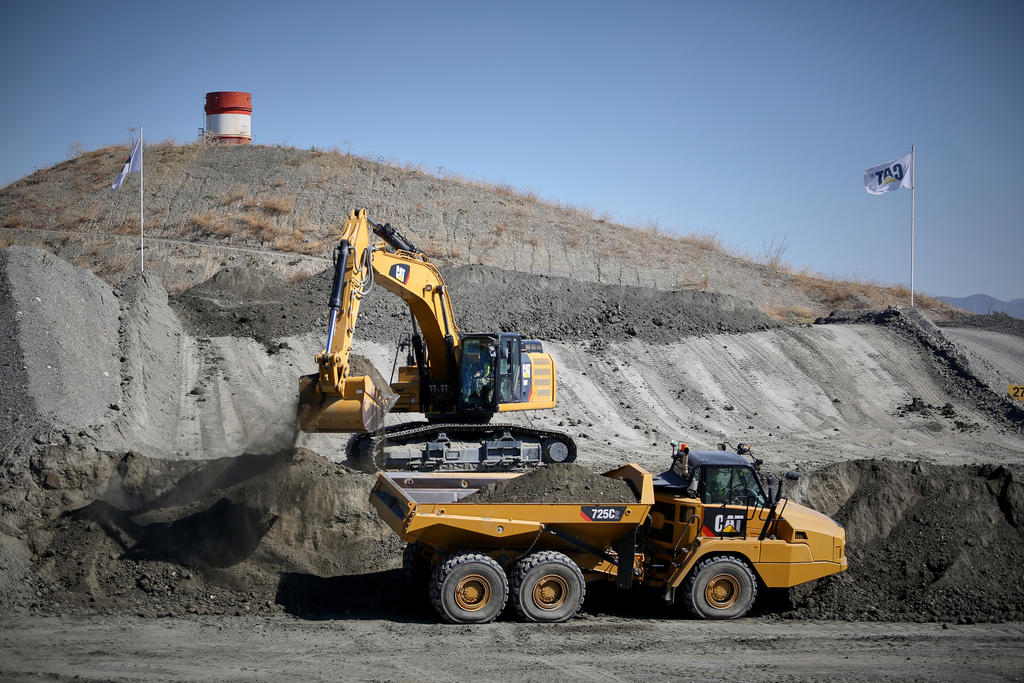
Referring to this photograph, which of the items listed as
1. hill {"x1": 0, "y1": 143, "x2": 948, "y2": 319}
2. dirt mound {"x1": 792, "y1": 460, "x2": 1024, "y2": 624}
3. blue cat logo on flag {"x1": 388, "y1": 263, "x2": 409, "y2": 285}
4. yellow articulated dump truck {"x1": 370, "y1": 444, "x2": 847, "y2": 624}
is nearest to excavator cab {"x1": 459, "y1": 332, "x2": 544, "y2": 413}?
blue cat logo on flag {"x1": 388, "y1": 263, "x2": 409, "y2": 285}

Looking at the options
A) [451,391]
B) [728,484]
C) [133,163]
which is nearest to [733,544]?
[728,484]

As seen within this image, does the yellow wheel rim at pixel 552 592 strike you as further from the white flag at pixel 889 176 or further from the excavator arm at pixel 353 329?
the white flag at pixel 889 176

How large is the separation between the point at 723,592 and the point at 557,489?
2.24 metres

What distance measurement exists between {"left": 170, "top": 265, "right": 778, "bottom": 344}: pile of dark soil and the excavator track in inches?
371

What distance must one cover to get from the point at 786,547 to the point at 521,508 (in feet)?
9.99

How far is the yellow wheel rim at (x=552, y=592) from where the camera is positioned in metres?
9.91

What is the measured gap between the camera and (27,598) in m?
10.3

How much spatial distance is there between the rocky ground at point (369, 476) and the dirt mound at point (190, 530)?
0.11 feet

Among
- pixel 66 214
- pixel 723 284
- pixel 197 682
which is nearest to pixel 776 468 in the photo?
pixel 197 682

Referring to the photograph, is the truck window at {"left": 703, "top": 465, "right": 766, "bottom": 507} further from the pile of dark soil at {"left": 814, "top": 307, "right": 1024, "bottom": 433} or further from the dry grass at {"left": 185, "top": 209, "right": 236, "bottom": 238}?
the dry grass at {"left": 185, "top": 209, "right": 236, "bottom": 238}

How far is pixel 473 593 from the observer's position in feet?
32.1

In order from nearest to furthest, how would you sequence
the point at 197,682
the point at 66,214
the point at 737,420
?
the point at 197,682
the point at 737,420
the point at 66,214

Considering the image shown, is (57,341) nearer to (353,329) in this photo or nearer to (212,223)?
(353,329)

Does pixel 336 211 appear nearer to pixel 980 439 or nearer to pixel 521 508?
pixel 980 439
